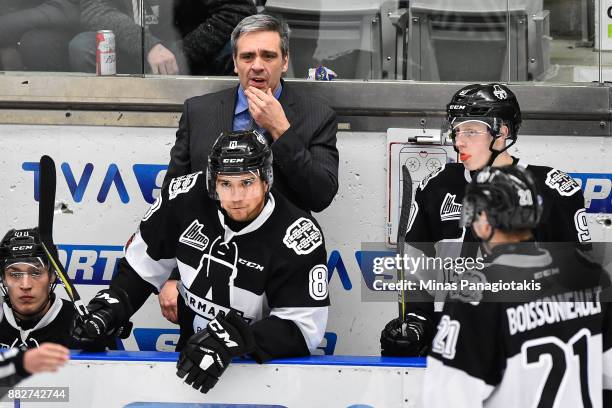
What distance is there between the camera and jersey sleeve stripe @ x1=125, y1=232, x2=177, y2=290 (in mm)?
4129

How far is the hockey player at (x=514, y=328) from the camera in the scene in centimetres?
294

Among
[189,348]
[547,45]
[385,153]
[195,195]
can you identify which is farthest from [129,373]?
[547,45]

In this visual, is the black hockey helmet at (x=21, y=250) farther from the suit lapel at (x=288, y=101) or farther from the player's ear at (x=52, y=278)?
the suit lapel at (x=288, y=101)

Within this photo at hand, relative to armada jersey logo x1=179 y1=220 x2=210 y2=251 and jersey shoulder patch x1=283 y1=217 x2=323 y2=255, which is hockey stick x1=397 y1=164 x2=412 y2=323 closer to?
jersey shoulder patch x1=283 y1=217 x2=323 y2=255

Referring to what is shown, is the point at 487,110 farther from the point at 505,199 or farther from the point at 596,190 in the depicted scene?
the point at 505,199

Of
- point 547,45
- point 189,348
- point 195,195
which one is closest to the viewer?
point 189,348

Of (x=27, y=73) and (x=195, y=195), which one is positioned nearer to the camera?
(x=195, y=195)

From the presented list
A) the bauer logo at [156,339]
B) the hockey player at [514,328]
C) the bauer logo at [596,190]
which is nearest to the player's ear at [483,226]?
the hockey player at [514,328]

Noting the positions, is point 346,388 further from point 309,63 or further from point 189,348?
point 309,63

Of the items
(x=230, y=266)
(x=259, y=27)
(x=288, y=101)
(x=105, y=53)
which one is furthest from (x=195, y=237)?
(x=105, y=53)

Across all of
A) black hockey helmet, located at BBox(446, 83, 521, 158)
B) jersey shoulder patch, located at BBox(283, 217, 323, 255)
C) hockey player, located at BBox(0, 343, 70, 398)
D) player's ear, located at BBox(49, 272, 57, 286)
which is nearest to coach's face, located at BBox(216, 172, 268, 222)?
jersey shoulder patch, located at BBox(283, 217, 323, 255)

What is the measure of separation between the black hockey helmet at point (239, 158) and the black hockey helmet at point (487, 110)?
2.16 ft

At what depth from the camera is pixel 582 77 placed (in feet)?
15.6

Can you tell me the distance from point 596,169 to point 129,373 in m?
2.05
